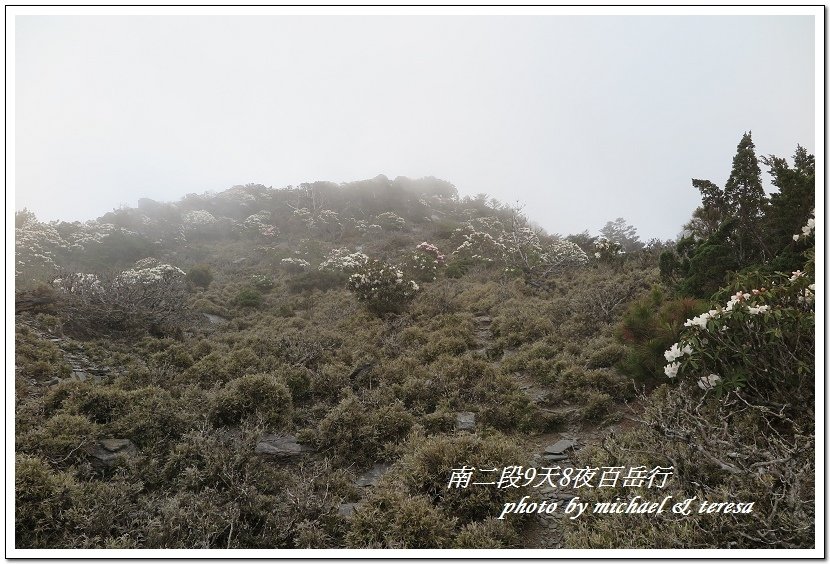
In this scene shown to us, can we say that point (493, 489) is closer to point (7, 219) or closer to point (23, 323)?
point (7, 219)

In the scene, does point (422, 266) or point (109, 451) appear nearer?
point (109, 451)

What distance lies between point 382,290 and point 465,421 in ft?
21.5

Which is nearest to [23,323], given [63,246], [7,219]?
[7,219]

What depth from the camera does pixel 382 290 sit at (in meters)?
11.2

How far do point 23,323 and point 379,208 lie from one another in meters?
22.7

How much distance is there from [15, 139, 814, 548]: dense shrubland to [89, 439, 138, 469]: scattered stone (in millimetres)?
54

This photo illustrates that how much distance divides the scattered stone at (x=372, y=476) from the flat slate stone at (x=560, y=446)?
1845mm

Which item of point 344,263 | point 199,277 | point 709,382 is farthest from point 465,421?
point 199,277

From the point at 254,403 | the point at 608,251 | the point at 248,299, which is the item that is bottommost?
the point at 248,299

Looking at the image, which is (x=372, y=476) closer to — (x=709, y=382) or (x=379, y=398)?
(x=379, y=398)

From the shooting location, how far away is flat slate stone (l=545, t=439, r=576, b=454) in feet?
14.3

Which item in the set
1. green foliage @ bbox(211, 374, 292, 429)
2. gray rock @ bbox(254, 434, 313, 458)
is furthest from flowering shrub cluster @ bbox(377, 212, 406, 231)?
gray rock @ bbox(254, 434, 313, 458)

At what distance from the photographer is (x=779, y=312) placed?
10.9ft

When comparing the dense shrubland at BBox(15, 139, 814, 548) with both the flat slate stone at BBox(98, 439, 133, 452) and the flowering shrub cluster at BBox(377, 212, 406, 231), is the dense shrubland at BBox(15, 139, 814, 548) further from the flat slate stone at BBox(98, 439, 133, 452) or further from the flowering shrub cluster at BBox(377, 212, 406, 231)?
the flowering shrub cluster at BBox(377, 212, 406, 231)
